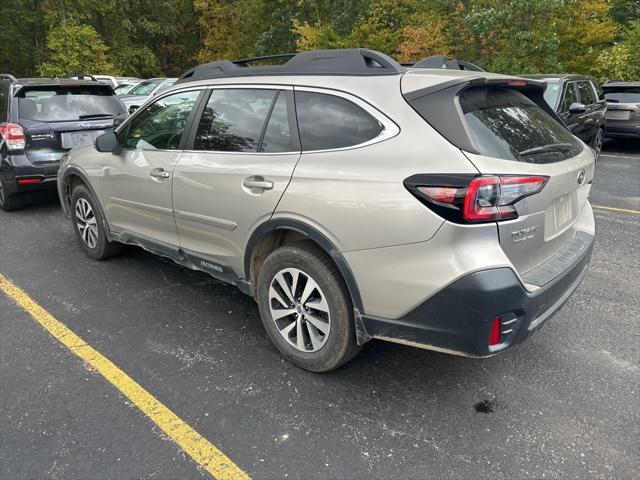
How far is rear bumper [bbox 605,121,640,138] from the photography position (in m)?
10.7

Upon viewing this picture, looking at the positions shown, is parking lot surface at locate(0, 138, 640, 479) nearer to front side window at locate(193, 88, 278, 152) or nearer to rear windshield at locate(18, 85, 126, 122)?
front side window at locate(193, 88, 278, 152)

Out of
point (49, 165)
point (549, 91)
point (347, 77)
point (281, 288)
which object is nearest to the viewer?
point (347, 77)

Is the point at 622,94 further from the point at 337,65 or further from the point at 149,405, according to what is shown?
the point at 149,405

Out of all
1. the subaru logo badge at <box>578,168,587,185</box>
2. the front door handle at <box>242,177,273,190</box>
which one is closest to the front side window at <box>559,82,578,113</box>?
the subaru logo badge at <box>578,168,587,185</box>

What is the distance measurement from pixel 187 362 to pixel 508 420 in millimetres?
1915

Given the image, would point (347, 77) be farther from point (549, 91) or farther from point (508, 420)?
point (549, 91)

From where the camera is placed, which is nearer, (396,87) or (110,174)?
(396,87)

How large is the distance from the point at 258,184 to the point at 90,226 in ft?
8.65

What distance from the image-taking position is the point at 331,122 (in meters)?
2.78

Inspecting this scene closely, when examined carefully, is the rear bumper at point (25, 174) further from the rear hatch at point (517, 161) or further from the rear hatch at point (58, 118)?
the rear hatch at point (517, 161)

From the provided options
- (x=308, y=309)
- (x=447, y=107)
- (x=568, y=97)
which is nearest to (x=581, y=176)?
(x=447, y=107)

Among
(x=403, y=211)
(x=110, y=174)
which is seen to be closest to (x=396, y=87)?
(x=403, y=211)

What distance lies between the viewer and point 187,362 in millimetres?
3160

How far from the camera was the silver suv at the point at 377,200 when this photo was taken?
7.52 ft
